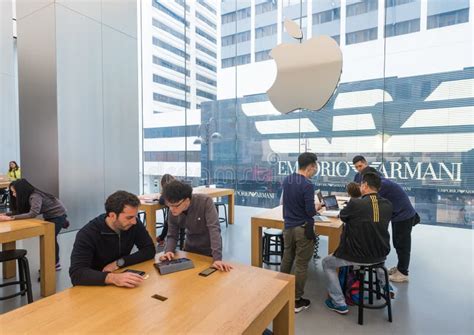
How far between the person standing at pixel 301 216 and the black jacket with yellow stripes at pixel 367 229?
292mm

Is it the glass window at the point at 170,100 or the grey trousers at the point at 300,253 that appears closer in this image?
the grey trousers at the point at 300,253

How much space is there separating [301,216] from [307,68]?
6.45 feet

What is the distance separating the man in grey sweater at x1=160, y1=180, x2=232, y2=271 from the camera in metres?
1.81

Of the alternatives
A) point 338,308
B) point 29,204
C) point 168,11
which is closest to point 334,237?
point 338,308

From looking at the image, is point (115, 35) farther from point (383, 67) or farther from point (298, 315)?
point (298, 315)

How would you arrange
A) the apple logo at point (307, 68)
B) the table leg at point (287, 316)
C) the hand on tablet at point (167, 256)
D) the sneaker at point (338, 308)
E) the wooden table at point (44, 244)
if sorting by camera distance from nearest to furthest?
the table leg at point (287, 316), the hand on tablet at point (167, 256), the sneaker at point (338, 308), the wooden table at point (44, 244), the apple logo at point (307, 68)

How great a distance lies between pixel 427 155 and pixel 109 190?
5982mm

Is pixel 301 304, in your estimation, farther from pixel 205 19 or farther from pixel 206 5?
pixel 206 5

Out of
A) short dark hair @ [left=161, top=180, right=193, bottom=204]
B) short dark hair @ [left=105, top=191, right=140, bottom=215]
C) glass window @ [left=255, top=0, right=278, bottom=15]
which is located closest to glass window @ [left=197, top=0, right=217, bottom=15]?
glass window @ [left=255, top=0, right=278, bottom=15]

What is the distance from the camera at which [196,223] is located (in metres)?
1.98

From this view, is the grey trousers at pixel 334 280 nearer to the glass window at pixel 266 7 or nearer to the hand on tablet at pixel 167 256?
the hand on tablet at pixel 167 256

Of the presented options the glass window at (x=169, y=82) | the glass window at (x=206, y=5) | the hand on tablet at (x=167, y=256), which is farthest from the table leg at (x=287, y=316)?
the glass window at (x=206, y=5)

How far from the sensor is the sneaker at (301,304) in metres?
2.30

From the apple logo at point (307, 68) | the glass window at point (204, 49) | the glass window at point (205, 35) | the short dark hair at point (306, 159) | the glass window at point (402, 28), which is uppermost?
the glass window at point (205, 35)
